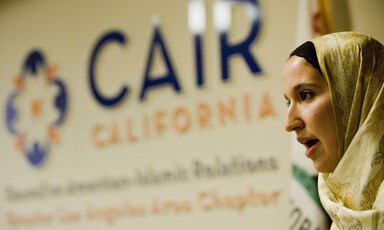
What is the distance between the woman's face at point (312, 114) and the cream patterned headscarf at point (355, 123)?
0.02 metres

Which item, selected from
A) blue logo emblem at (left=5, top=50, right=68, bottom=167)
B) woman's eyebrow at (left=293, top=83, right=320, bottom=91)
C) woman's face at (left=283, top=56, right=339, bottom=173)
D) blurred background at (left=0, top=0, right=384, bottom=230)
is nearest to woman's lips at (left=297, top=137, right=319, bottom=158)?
woman's face at (left=283, top=56, right=339, bottom=173)

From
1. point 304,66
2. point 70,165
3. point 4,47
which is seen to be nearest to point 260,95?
point 70,165

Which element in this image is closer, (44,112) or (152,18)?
(152,18)

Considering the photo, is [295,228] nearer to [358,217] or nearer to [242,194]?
[242,194]

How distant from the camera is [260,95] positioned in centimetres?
332

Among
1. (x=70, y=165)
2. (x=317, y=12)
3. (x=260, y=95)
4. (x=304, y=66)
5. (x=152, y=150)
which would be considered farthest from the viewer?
(x=70, y=165)

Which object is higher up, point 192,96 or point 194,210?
point 192,96

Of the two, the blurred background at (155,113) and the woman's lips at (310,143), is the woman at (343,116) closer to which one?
the woman's lips at (310,143)

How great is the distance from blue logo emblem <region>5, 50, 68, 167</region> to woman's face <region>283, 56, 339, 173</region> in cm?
326

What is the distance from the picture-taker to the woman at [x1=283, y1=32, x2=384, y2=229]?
1250 mm

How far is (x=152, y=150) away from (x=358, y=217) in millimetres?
2703

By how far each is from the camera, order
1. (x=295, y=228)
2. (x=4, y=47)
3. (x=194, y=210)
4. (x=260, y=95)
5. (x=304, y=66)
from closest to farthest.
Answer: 1. (x=304, y=66)
2. (x=295, y=228)
3. (x=260, y=95)
4. (x=194, y=210)
5. (x=4, y=47)

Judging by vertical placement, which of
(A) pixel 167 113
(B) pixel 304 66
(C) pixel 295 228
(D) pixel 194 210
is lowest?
(D) pixel 194 210

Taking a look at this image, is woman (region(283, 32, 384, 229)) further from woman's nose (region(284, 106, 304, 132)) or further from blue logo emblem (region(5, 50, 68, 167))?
blue logo emblem (region(5, 50, 68, 167))
